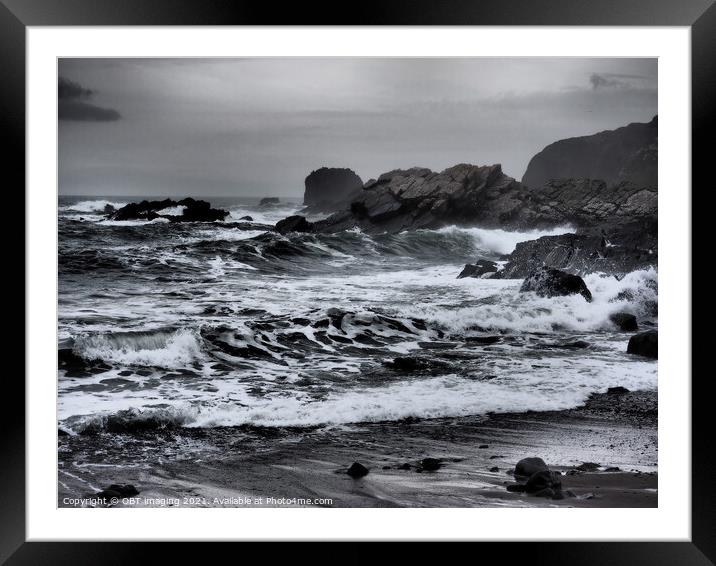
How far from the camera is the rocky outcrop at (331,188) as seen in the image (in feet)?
13.5

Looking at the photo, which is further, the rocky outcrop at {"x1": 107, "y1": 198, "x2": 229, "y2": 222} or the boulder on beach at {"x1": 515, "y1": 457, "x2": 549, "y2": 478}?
the rocky outcrop at {"x1": 107, "y1": 198, "x2": 229, "y2": 222}

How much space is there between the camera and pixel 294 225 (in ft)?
14.1

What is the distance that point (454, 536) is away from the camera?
3344mm

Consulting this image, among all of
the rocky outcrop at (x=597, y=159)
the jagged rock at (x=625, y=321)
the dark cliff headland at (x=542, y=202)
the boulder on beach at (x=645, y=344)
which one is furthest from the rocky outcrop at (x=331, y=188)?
the boulder on beach at (x=645, y=344)

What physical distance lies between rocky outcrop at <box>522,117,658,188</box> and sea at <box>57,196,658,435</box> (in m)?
0.39

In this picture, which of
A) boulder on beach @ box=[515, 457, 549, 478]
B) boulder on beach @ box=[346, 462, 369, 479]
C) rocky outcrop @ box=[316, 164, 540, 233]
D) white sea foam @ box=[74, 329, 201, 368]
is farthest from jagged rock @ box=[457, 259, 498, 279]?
white sea foam @ box=[74, 329, 201, 368]

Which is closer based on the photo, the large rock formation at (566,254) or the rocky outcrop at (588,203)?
the rocky outcrop at (588,203)

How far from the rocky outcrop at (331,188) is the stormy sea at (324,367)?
200mm

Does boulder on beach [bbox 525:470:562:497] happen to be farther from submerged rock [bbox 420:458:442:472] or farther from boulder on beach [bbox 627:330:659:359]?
boulder on beach [bbox 627:330:659:359]

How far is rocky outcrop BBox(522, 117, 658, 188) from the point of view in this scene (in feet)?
12.7
